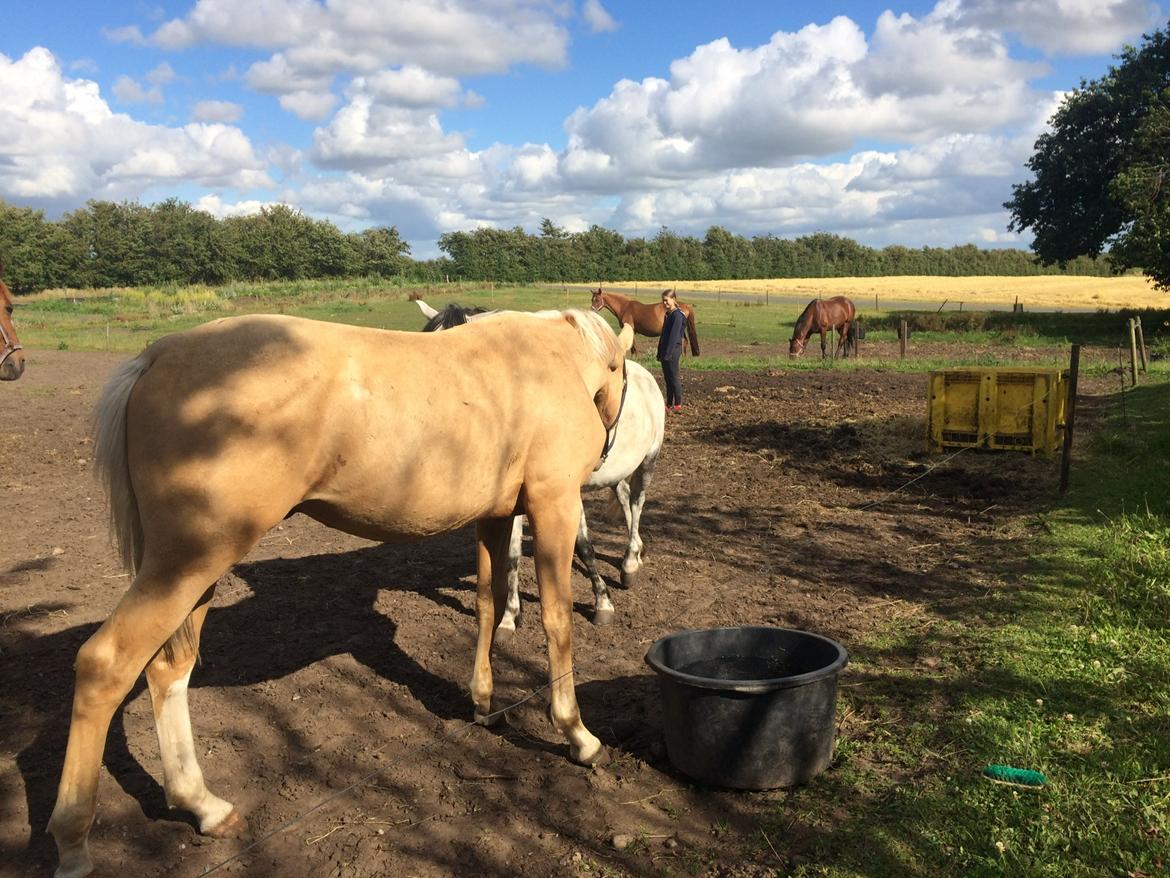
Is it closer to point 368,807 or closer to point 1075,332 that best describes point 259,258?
point 1075,332

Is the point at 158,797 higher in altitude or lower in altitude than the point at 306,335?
lower

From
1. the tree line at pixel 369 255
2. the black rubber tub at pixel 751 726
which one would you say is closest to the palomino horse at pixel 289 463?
the black rubber tub at pixel 751 726

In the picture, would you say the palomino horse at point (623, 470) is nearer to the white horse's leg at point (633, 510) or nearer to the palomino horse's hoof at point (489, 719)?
the white horse's leg at point (633, 510)

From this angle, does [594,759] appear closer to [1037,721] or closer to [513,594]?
[513,594]

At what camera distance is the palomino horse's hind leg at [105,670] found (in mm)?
3049

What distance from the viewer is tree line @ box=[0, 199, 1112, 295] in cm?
7256

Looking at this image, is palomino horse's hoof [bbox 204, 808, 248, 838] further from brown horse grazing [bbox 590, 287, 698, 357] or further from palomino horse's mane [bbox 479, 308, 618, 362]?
brown horse grazing [bbox 590, 287, 698, 357]

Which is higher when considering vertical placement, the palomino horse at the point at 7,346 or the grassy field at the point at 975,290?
the grassy field at the point at 975,290

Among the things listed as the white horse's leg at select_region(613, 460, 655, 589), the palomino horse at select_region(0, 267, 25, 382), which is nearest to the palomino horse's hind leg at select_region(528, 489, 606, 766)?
the white horse's leg at select_region(613, 460, 655, 589)

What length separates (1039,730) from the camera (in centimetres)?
414

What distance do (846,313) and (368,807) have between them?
80.6 feet

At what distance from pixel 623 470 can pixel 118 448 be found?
4.17 meters

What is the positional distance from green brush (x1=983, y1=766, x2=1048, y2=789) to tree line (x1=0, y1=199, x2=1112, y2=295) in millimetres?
73117

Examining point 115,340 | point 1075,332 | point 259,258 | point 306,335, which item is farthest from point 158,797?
point 259,258
